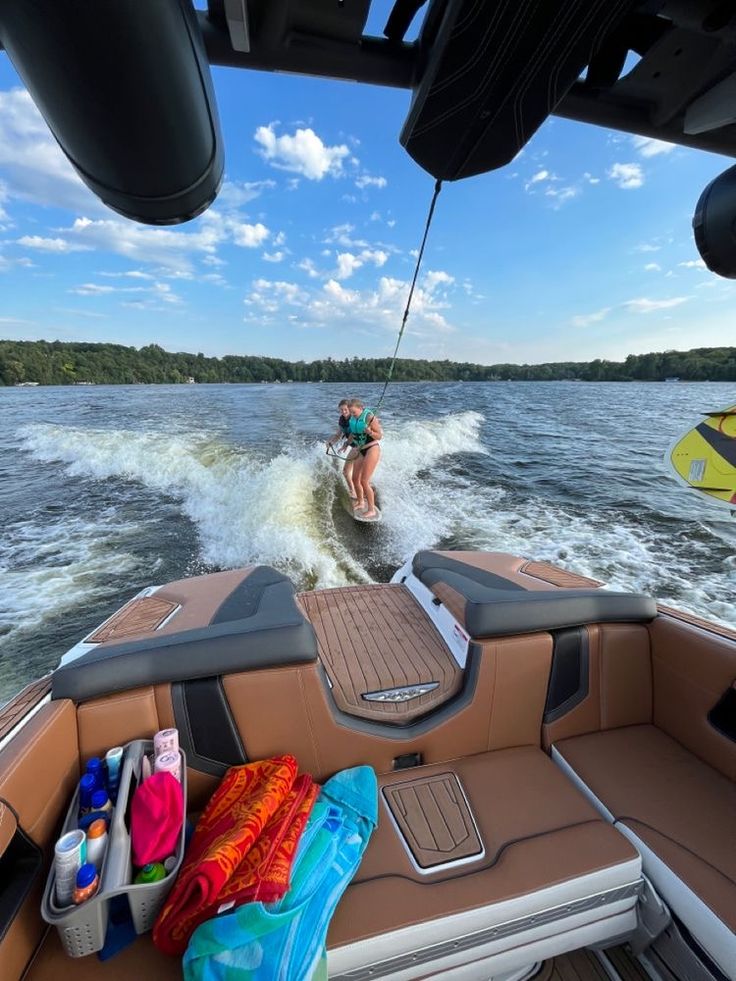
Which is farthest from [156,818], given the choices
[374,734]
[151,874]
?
[374,734]

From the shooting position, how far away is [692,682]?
195cm

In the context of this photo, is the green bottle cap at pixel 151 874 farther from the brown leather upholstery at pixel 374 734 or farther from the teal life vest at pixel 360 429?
the teal life vest at pixel 360 429

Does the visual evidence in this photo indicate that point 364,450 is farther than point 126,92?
Yes

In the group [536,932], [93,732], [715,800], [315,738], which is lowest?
[536,932]

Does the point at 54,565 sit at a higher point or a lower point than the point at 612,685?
lower

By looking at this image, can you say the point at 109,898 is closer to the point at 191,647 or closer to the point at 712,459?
the point at 191,647

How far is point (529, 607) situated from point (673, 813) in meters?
0.84

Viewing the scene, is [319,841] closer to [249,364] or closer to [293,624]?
[293,624]

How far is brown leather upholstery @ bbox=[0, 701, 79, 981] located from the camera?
3.92 ft

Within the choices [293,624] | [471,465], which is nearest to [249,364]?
[471,465]

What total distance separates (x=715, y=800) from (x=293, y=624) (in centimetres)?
171

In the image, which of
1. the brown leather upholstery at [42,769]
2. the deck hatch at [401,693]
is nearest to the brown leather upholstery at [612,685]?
the deck hatch at [401,693]

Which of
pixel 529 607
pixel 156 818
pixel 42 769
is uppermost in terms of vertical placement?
pixel 529 607

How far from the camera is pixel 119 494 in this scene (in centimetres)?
766
